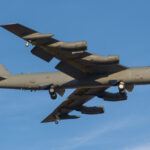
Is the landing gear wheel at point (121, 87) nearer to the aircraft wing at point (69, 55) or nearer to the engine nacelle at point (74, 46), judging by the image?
the aircraft wing at point (69, 55)

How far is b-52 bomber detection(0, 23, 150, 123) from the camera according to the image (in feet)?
139

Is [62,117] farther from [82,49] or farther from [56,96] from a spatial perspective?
[82,49]

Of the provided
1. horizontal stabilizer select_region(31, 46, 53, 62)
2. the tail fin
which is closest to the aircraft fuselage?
the tail fin

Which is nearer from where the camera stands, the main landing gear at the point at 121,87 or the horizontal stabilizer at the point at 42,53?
the horizontal stabilizer at the point at 42,53

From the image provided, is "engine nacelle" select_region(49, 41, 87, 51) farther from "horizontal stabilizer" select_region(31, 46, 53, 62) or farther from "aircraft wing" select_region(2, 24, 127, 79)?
"horizontal stabilizer" select_region(31, 46, 53, 62)

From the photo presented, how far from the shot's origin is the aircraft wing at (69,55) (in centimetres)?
4203

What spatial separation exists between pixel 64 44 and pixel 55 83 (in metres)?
7.18

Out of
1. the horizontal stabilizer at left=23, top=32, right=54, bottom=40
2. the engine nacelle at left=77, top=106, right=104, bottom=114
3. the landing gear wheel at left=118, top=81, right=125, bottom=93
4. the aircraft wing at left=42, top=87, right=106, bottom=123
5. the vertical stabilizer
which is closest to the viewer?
the horizontal stabilizer at left=23, top=32, right=54, bottom=40

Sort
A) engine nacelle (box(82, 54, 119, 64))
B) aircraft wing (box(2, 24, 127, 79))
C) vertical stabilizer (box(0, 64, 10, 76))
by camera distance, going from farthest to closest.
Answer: vertical stabilizer (box(0, 64, 10, 76)) < engine nacelle (box(82, 54, 119, 64)) < aircraft wing (box(2, 24, 127, 79))

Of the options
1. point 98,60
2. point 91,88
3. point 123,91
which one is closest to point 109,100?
point 91,88

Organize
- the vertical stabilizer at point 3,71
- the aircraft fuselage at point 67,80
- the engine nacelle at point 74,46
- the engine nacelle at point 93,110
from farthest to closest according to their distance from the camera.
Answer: the engine nacelle at point 93,110 < the vertical stabilizer at point 3,71 < the aircraft fuselage at point 67,80 < the engine nacelle at point 74,46

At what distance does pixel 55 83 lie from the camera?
48.8 metres

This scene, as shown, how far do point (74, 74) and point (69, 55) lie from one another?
139 inches

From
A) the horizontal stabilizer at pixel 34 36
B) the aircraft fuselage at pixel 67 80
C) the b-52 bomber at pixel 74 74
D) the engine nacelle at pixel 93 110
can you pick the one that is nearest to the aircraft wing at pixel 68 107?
the b-52 bomber at pixel 74 74
